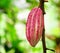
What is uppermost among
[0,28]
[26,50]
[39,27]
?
[39,27]

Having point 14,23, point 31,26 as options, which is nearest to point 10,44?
point 14,23

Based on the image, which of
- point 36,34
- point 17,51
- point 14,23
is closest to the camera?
point 36,34

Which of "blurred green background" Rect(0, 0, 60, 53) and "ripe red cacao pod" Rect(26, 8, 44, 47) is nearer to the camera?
"ripe red cacao pod" Rect(26, 8, 44, 47)

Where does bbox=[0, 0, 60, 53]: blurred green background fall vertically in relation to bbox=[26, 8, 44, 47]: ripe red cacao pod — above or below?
below

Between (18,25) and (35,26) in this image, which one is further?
(18,25)

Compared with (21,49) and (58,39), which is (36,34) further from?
(58,39)
